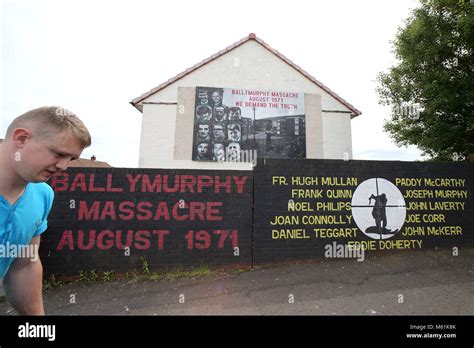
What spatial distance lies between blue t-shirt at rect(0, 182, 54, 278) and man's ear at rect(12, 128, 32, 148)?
1.18ft

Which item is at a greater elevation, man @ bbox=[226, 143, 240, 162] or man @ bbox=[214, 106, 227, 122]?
man @ bbox=[214, 106, 227, 122]

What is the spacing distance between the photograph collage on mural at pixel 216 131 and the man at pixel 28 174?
32.4ft

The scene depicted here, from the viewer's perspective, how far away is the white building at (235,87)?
1180 cm

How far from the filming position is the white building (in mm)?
11805

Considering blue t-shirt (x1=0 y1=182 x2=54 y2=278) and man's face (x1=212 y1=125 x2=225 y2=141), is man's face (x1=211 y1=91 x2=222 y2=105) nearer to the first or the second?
man's face (x1=212 y1=125 x2=225 y2=141)

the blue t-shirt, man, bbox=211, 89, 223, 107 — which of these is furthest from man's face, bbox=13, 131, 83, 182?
man, bbox=211, 89, 223, 107

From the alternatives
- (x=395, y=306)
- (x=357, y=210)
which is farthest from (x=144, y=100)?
(x=395, y=306)

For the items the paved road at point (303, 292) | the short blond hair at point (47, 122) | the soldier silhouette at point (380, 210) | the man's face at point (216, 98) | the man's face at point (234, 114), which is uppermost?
the man's face at point (216, 98)

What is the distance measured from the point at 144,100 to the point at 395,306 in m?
12.2
